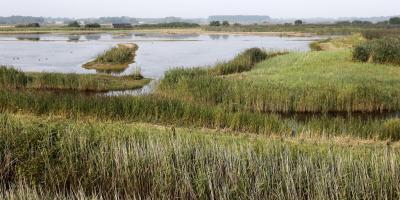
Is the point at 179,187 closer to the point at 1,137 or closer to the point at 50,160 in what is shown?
the point at 50,160

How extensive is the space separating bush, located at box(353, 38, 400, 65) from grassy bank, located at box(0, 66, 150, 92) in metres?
12.2

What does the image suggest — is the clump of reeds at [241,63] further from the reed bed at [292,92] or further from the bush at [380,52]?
the bush at [380,52]

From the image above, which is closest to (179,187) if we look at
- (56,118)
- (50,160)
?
(50,160)

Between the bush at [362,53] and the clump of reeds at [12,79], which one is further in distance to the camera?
the bush at [362,53]

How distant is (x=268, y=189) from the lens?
318 inches

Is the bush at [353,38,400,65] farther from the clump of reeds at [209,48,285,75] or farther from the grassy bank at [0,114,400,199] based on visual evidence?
the grassy bank at [0,114,400,199]

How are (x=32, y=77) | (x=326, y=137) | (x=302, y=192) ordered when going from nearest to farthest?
1. (x=302, y=192)
2. (x=326, y=137)
3. (x=32, y=77)

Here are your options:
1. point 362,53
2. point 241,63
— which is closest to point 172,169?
point 241,63

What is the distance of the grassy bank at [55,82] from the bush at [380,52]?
480 inches

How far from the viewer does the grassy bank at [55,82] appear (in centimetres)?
2295

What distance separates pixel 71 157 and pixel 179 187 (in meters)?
2.29

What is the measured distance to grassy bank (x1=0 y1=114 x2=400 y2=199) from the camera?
7.96 metres

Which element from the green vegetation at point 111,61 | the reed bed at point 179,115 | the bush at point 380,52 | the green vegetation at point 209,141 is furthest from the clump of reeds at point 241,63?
the reed bed at point 179,115

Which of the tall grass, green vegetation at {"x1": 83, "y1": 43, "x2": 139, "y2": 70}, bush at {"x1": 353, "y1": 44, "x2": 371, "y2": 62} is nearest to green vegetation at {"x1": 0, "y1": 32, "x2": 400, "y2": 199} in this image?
bush at {"x1": 353, "y1": 44, "x2": 371, "y2": 62}
